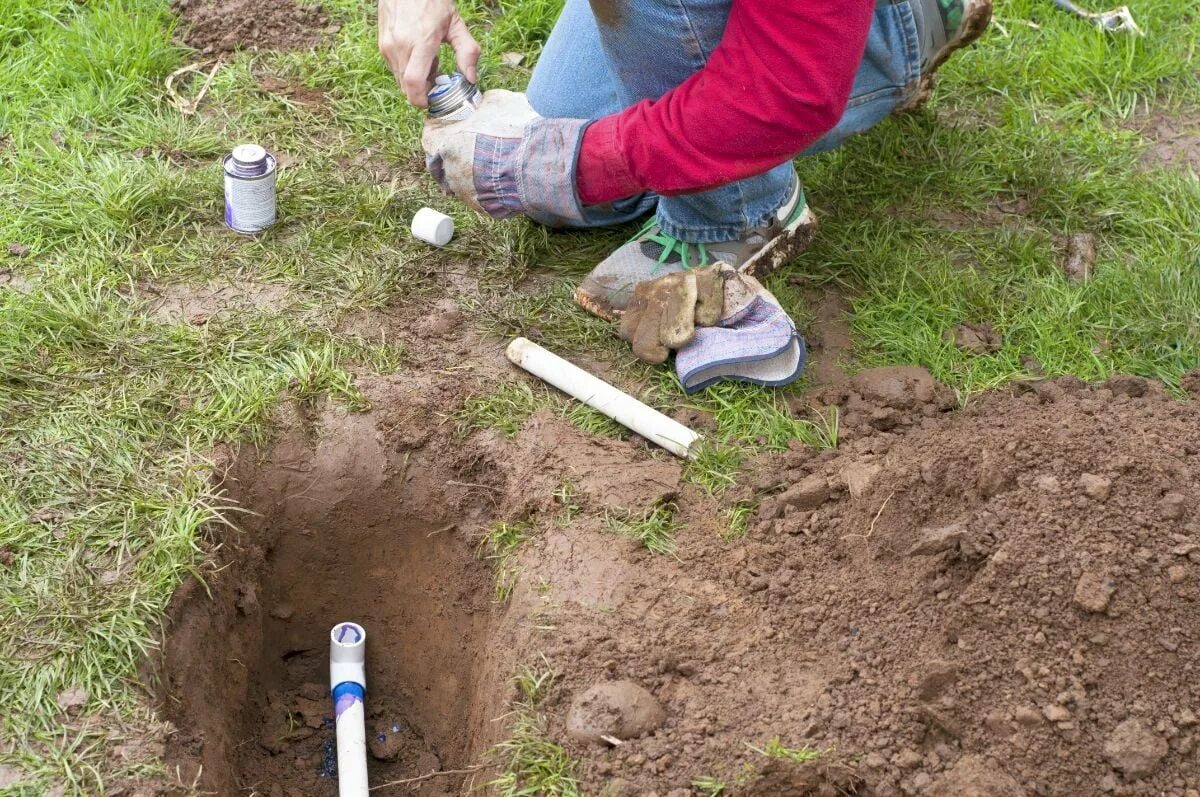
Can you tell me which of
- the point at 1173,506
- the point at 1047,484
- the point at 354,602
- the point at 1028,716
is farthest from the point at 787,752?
the point at 354,602

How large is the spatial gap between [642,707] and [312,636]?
90 cm

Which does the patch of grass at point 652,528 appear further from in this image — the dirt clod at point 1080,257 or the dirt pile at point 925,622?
the dirt clod at point 1080,257

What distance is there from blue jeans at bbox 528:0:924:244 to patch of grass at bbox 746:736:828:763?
4.21 feet

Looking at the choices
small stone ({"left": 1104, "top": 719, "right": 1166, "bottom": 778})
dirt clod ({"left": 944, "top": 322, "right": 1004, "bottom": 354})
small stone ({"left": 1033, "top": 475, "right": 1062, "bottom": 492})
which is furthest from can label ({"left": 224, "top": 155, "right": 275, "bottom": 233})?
small stone ({"left": 1104, "top": 719, "right": 1166, "bottom": 778})

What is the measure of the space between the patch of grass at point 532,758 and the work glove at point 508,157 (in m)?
1.14

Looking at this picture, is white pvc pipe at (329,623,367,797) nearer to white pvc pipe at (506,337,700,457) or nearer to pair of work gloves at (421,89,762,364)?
white pvc pipe at (506,337,700,457)

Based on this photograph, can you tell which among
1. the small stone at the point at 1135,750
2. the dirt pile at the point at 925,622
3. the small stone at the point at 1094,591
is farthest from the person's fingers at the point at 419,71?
the small stone at the point at 1135,750

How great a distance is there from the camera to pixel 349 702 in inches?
95.0

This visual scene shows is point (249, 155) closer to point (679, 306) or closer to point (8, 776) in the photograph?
point (679, 306)

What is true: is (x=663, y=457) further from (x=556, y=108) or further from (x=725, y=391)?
(x=556, y=108)

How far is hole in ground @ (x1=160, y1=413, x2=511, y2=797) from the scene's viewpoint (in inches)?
96.5

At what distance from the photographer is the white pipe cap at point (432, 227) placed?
3.04 m

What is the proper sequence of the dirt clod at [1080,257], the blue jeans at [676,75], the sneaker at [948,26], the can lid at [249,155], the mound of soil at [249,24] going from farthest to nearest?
the mound of soil at [249,24], the dirt clod at [1080,257], the can lid at [249,155], the sneaker at [948,26], the blue jeans at [676,75]

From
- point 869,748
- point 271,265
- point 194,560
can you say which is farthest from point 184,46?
point 869,748
